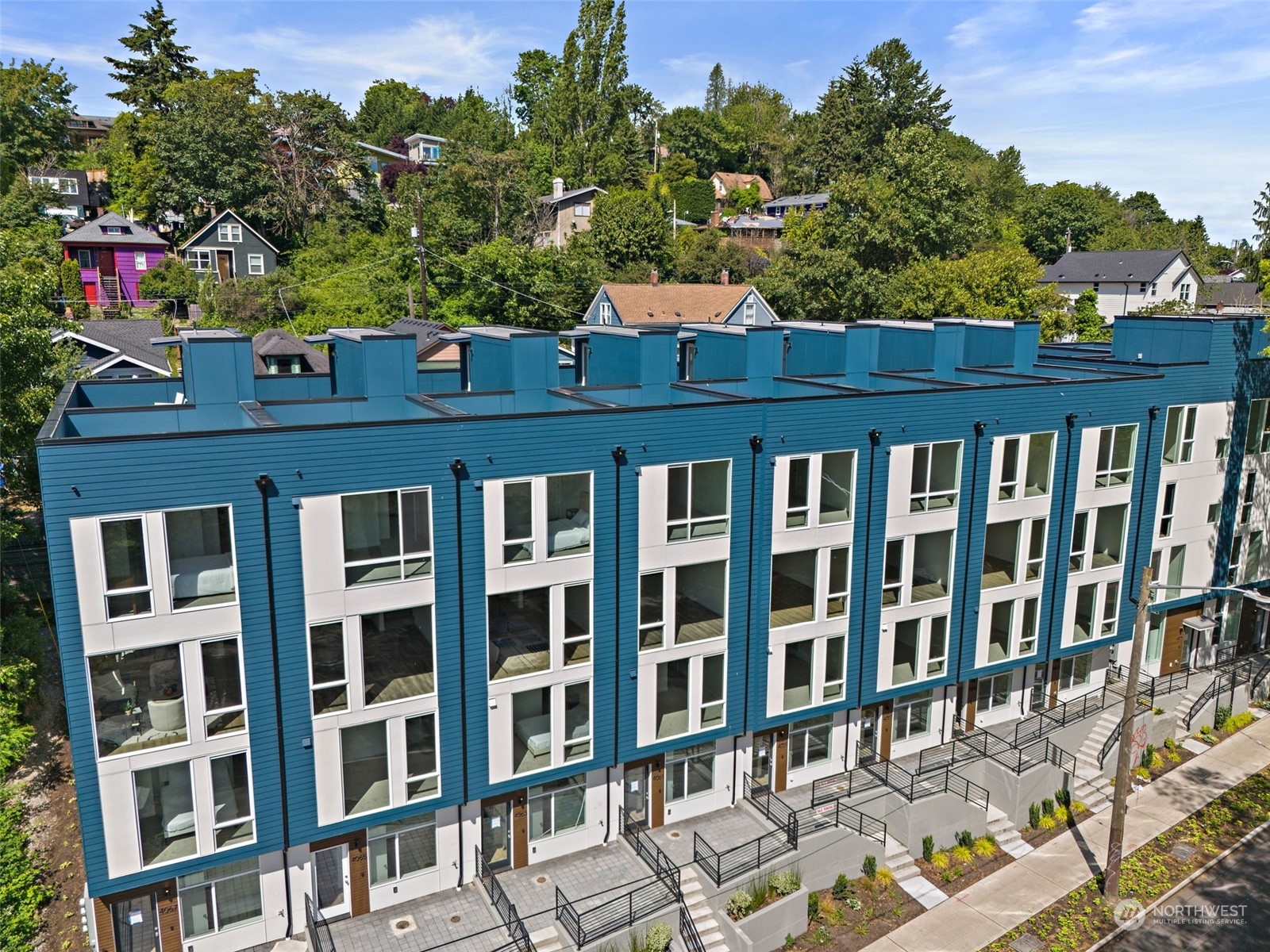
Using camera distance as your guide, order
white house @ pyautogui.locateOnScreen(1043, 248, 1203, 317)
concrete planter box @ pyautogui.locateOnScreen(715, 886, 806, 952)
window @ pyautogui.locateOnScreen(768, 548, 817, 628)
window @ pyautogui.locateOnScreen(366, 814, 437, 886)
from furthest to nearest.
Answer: white house @ pyautogui.locateOnScreen(1043, 248, 1203, 317) < window @ pyautogui.locateOnScreen(768, 548, 817, 628) < concrete planter box @ pyautogui.locateOnScreen(715, 886, 806, 952) < window @ pyautogui.locateOnScreen(366, 814, 437, 886)

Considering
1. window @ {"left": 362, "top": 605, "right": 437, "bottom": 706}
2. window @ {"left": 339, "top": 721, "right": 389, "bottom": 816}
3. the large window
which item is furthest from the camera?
window @ {"left": 362, "top": 605, "right": 437, "bottom": 706}

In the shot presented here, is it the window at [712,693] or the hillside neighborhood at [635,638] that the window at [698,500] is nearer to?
the hillside neighborhood at [635,638]

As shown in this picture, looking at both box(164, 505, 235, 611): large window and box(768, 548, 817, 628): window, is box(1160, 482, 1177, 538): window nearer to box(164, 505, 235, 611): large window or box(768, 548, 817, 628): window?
box(768, 548, 817, 628): window

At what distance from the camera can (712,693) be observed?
23594 millimetres

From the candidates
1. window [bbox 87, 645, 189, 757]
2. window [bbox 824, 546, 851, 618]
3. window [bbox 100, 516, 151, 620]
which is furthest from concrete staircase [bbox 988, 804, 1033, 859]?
window [bbox 100, 516, 151, 620]

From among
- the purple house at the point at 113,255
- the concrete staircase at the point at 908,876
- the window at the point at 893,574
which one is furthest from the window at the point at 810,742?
the purple house at the point at 113,255

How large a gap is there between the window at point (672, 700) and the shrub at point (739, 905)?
402 cm

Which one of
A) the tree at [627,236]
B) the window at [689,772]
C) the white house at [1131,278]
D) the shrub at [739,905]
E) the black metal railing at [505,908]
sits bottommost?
the shrub at [739,905]

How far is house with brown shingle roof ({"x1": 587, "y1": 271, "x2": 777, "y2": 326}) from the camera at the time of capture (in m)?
58.1

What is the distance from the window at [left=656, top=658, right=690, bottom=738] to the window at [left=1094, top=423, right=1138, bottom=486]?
49.7ft

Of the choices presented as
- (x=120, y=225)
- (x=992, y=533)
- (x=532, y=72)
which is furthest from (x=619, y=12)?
(x=992, y=533)

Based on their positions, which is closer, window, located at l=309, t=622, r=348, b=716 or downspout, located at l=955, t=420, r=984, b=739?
window, located at l=309, t=622, r=348, b=716

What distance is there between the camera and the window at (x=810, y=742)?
1013 inches

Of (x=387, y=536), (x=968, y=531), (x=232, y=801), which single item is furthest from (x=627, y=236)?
(x=232, y=801)
